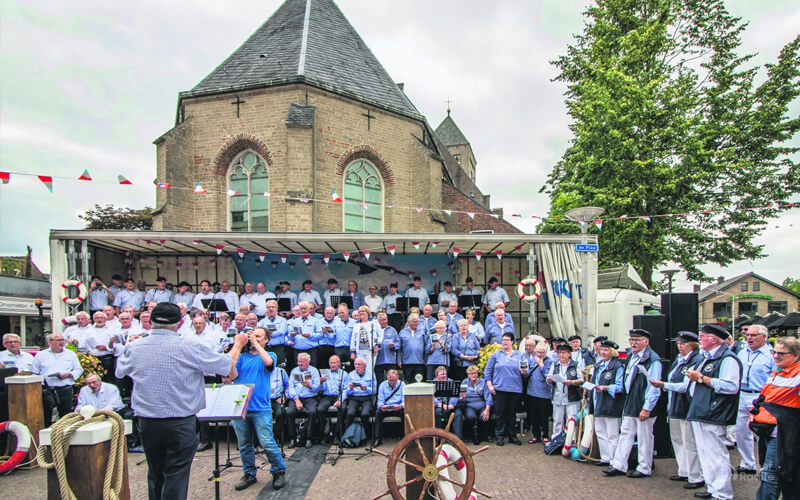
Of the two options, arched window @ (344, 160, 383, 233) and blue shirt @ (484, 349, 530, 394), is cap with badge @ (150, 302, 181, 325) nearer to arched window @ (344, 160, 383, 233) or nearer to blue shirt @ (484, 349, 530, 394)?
blue shirt @ (484, 349, 530, 394)

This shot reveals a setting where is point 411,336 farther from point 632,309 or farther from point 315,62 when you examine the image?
point 315,62

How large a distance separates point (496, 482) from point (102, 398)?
6406 millimetres

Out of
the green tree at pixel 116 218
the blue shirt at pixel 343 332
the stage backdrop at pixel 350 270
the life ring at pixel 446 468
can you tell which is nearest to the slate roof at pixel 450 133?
the green tree at pixel 116 218

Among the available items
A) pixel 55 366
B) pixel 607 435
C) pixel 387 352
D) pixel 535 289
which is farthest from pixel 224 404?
pixel 535 289

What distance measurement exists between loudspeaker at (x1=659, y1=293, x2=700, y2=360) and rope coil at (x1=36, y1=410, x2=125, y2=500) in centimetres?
792

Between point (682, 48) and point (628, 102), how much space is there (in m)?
4.65

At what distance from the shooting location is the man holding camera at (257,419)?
582 centimetres

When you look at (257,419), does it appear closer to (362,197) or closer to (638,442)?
(638,442)

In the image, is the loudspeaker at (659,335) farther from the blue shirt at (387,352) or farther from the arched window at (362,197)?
the arched window at (362,197)

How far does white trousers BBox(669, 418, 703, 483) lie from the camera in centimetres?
604

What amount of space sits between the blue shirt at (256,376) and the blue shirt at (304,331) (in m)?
3.54

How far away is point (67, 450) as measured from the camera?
121 inches

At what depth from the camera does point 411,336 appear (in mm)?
9359

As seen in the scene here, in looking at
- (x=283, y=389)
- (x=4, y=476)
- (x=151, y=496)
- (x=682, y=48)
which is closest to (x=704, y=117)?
(x=682, y=48)
